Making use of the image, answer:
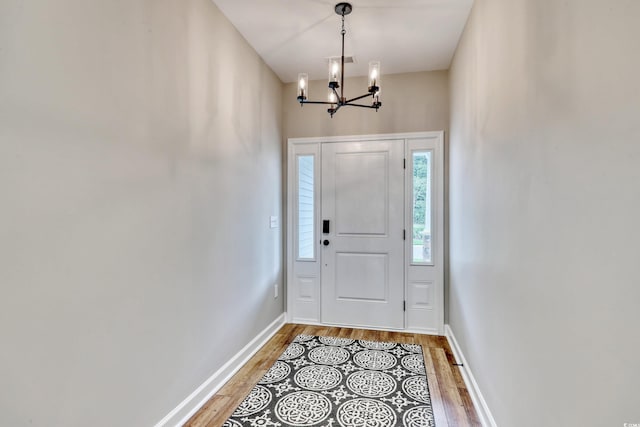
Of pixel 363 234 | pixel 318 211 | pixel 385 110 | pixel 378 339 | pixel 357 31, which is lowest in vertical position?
pixel 378 339

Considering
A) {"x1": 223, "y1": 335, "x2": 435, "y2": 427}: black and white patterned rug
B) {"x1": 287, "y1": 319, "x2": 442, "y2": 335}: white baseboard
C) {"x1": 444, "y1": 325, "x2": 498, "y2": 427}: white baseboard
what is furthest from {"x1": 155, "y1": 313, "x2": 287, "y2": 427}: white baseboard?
{"x1": 444, "y1": 325, "x2": 498, "y2": 427}: white baseboard

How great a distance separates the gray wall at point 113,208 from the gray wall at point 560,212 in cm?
181

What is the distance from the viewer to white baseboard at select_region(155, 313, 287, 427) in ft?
6.15

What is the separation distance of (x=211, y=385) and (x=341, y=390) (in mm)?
923

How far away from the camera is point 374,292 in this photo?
3527 mm

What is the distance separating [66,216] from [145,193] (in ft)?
1.40

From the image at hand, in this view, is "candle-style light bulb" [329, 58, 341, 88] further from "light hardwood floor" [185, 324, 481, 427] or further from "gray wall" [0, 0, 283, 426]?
"light hardwood floor" [185, 324, 481, 427]

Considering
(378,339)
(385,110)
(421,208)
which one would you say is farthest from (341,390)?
(385,110)

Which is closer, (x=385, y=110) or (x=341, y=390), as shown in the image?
(x=341, y=390)

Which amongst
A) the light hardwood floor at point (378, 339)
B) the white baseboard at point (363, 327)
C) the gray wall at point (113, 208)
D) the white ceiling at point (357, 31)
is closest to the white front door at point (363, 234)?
the white baseboard at point (363, 327)

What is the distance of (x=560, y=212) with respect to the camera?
1088 millimetres

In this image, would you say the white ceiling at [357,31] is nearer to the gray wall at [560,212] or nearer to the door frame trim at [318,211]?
the gray wall at [560,212]

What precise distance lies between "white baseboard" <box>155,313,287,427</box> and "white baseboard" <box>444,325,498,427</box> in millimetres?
1766

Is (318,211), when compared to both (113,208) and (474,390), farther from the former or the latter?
(113,208)
